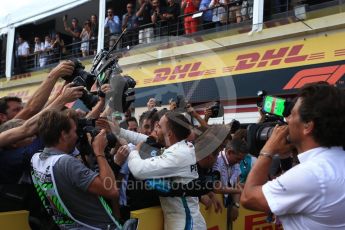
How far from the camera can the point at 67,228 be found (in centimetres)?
250

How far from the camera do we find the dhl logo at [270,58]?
26.4ft

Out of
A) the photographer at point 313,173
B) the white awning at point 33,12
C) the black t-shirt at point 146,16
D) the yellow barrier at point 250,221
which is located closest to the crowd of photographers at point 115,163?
the photographer at point 313,173

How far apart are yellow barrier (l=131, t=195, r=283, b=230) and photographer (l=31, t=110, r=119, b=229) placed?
13.6 inches

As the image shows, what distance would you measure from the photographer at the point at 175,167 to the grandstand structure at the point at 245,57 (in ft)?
15.7

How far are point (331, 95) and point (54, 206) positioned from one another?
169 cm

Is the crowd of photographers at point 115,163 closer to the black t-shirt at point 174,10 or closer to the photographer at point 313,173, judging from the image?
the photographer at point 313,173

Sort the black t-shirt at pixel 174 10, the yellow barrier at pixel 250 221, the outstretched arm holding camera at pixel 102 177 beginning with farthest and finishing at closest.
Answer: the black t-shirt at pixel 174 10 < the yellow barrier at pixel 250 221 < the outstretched arm holding camera at pixel 102 177

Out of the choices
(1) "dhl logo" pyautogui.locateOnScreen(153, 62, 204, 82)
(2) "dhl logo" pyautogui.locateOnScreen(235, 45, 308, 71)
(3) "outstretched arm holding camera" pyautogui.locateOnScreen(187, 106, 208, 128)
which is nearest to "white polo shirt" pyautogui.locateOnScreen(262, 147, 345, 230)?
(3) "outstretched arm holding camera" pyautogui.locateOnScreen(187, 106, 208, 128)

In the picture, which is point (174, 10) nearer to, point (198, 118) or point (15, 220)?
point (198, 118)

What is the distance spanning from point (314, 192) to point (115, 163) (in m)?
1.78

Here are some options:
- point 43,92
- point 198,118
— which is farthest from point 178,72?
point 43,92

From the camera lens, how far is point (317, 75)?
7316 mm

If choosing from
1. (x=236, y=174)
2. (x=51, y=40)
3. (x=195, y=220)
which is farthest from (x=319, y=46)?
(x=51, y=40)

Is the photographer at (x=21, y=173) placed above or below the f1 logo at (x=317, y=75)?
below
